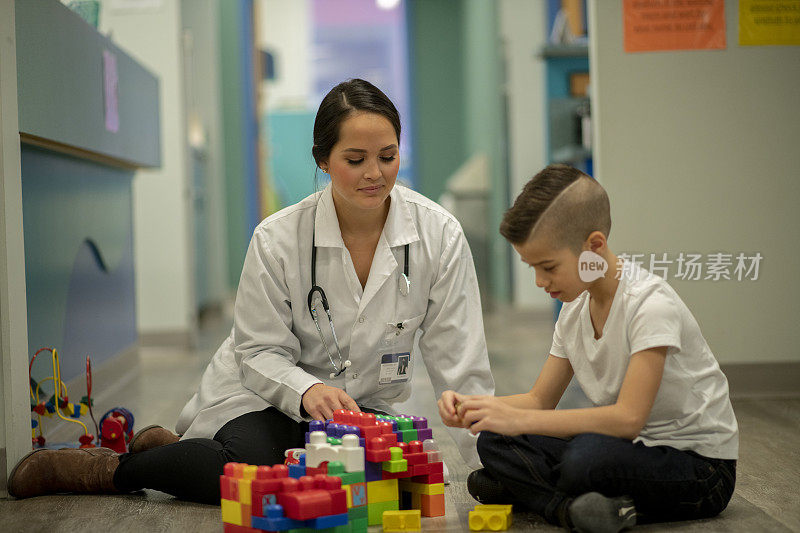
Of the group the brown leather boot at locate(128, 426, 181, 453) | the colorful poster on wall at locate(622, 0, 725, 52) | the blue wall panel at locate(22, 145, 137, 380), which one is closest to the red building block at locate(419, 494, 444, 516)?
the brown leather boot at locate(128, 426, 181, 453)

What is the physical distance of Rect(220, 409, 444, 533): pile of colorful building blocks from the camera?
1.44 meters

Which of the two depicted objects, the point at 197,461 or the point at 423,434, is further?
the point at 197,461

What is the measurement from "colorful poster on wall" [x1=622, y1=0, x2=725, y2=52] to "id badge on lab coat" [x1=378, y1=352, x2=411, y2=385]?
1.49 meters

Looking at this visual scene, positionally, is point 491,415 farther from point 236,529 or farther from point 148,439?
point 148,439

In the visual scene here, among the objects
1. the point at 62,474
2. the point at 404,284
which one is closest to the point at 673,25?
the point at 404,284

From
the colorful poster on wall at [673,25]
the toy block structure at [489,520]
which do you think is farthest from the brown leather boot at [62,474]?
the colorful poster on wall at [673,25]

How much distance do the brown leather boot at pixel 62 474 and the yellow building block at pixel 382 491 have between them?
24.9 inches

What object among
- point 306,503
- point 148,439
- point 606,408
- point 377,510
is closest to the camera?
point 306,503

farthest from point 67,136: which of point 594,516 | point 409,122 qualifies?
point 409,122

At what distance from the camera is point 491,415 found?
1517mm

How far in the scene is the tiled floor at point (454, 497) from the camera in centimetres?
163

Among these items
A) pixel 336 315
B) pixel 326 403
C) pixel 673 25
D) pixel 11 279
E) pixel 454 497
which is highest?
pixel 673 25

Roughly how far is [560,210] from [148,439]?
3.66 ft

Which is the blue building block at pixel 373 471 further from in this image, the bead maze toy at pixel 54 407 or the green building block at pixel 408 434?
the bead maze toy at pixel 54 407
